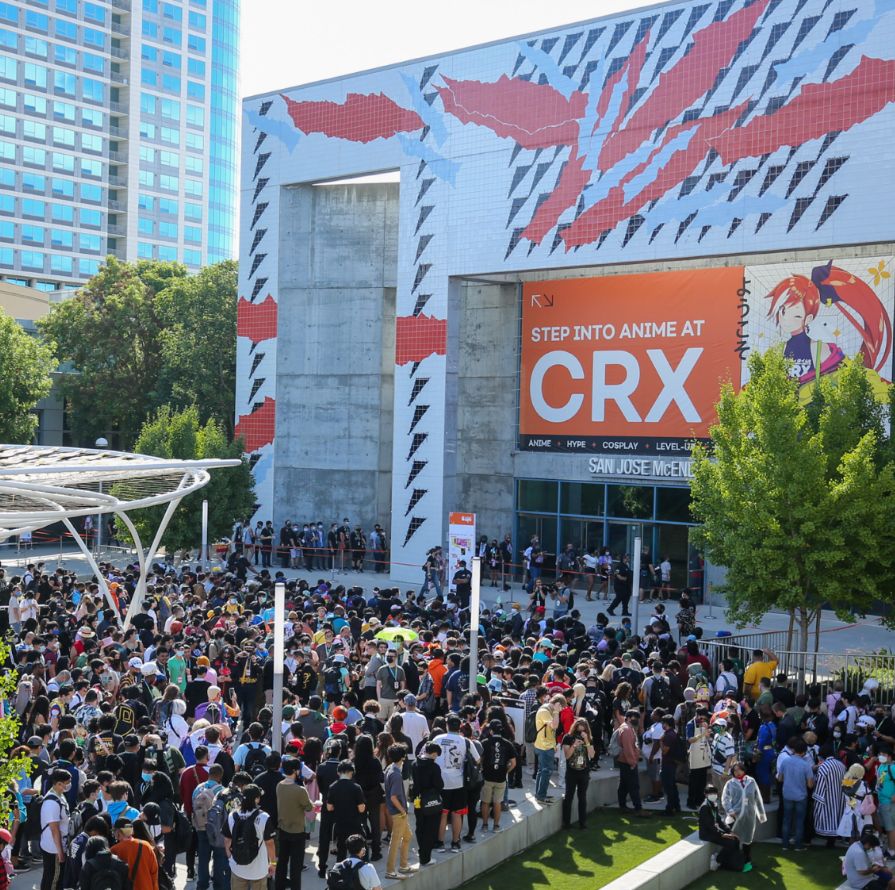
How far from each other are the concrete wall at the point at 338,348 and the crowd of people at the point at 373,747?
2117cm

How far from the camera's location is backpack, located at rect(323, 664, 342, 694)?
15641 mm

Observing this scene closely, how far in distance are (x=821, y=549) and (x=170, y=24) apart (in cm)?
9159

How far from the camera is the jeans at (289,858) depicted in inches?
419

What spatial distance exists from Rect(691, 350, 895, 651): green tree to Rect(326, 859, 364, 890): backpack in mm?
12039

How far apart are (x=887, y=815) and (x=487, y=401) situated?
26725 mm

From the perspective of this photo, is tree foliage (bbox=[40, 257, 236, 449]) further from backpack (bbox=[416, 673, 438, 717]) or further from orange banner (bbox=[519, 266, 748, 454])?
backpack (bbox=[416, 673, 438, 717])

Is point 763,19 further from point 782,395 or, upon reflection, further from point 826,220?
point 782,395

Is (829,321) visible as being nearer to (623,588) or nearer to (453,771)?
(623,588)

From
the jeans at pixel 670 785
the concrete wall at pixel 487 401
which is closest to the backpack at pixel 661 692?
the jeans at pixel 670 785

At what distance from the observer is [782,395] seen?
66.2ft

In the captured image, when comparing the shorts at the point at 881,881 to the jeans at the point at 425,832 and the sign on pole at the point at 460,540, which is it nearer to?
the jeans at the point at 425,832

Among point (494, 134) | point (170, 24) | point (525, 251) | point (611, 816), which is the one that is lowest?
point (611, 816)

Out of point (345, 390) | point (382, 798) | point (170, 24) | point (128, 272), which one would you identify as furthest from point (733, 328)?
point (170, 24)

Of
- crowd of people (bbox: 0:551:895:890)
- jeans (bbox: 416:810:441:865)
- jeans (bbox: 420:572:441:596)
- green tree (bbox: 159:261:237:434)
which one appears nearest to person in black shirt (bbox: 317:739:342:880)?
crowd of people (bbox: 0:551:895:890)
